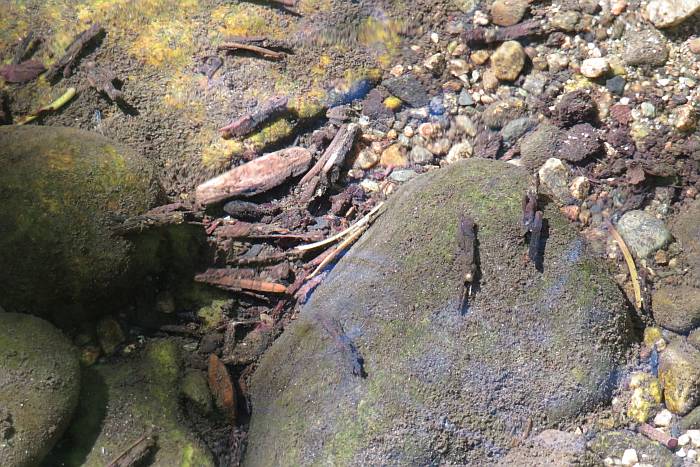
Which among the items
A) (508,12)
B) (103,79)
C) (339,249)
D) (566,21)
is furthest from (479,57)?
(103,79)

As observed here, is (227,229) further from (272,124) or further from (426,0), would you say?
(426,0)

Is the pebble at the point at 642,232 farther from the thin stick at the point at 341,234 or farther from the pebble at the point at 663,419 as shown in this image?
the thin stick at the point at 341,234

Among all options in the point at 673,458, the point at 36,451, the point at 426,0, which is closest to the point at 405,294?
the point at 673,458

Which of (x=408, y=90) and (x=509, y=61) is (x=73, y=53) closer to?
(x=408, y=90)

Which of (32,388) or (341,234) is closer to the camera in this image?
(32,388)

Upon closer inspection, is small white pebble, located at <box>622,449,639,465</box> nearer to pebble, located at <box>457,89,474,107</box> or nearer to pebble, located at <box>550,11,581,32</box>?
pebble, located at <box>457,89,474,107</box>

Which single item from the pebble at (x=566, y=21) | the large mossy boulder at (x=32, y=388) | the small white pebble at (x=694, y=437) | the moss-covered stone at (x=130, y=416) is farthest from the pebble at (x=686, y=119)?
the large mossy boulder at (x=32, y=388)

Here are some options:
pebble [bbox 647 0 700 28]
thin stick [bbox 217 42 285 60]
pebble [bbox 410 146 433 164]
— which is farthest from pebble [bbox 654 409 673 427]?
thin stick [bbox 217 42 285 60]
